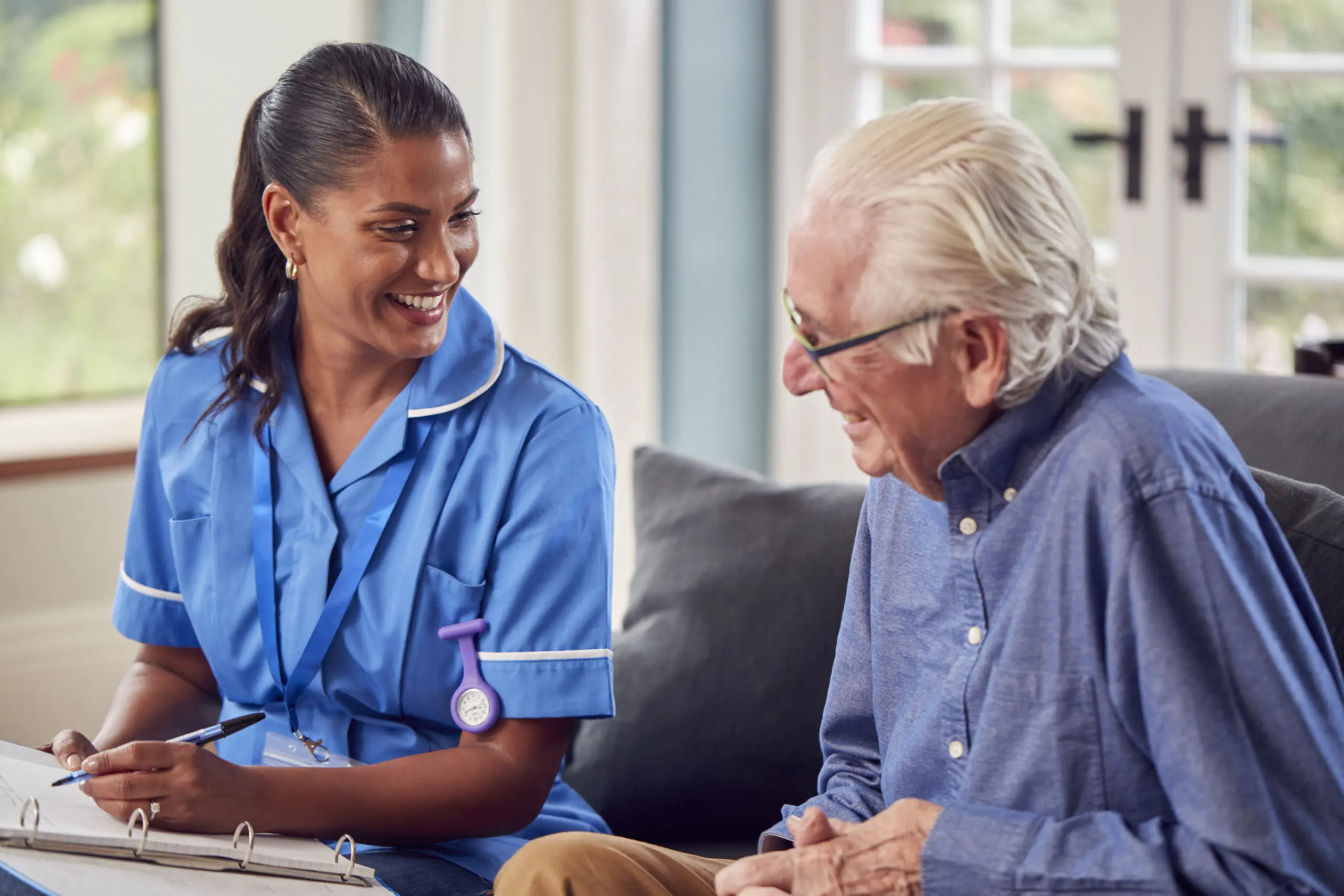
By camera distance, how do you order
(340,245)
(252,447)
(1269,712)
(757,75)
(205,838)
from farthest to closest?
1. (757,75)
2. (252,447)
3. (340,245)
4. (205,838)
5. (1269,712)

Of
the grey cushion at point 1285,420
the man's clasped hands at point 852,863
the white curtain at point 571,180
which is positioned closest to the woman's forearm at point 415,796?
the man's clasped hands at point 852,863

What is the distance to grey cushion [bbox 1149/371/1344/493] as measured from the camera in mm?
1670

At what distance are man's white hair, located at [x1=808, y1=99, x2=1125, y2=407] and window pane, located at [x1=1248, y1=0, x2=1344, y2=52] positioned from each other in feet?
7.06

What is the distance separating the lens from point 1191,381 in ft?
6.07

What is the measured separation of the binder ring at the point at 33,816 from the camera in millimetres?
1198

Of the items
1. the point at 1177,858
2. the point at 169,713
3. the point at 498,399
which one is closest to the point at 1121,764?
the point at 1177,858

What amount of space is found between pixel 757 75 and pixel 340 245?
2.07 meters

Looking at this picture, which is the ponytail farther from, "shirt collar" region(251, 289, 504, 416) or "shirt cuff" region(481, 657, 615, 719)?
"shirt cuff" region(481, 657, 615, 719)

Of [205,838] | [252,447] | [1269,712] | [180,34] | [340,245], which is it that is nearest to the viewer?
[1269,712]

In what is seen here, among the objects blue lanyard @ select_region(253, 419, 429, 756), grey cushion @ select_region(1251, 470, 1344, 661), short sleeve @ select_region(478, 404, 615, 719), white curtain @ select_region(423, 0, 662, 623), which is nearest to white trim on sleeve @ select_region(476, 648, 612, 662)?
short sleeve @ select_region(478, 404, 615, 719)

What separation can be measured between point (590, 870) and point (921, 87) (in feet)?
8.35

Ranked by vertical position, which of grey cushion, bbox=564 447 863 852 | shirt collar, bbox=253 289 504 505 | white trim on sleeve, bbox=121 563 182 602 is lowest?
grey cushion, bbox=564 447 863 852

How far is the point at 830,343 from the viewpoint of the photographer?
1.18 meters

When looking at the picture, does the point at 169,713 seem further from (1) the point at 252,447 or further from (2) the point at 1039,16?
(2) the point at 1039,16
